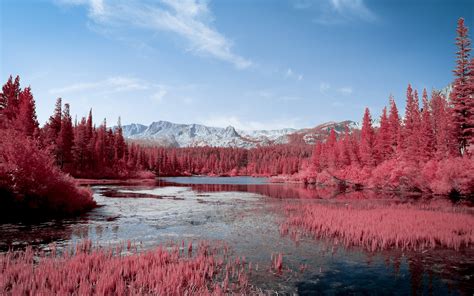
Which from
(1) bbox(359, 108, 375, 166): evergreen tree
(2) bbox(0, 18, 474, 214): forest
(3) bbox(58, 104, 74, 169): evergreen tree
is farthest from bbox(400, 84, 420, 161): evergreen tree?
(3) bbox(58, 104, 74, 169): evergreen tree

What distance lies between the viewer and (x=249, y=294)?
9.68 metres

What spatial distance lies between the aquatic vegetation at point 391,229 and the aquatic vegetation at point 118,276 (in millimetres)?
9149

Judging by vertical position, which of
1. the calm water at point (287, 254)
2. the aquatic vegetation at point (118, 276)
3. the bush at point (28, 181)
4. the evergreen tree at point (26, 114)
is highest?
the evergreen tree at point (26, 114)

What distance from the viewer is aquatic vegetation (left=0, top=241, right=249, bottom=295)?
8.62m

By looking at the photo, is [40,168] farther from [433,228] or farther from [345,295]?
[433,228]

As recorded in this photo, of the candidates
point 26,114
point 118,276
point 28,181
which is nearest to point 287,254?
point 118,276

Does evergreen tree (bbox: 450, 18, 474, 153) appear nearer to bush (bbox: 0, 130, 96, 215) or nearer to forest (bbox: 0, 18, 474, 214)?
forest (bbox: 0, 18, 474, 214)

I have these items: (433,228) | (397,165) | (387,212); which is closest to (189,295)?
(433,228)

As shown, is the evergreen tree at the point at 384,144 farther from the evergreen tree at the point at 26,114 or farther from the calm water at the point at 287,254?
the evergreen tree at the point at 26,114

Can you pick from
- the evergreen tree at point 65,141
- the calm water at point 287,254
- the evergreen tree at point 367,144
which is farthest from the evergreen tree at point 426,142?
the evergreen tree at point 65,141

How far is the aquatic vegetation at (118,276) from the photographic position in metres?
8.62

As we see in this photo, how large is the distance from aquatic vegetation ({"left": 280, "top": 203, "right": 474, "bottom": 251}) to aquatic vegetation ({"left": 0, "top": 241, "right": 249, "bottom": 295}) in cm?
915

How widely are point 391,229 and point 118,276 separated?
689 inches

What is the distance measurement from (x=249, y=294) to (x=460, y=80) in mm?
59864
